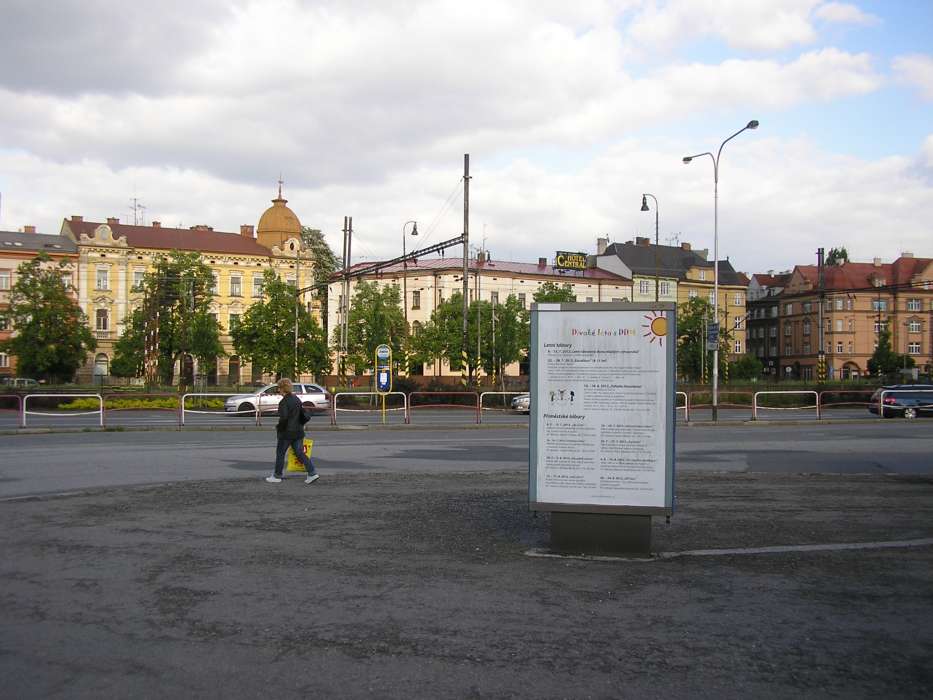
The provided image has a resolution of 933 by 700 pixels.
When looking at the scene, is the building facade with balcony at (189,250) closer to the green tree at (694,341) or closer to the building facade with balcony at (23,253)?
the building facade with balcony at (23,253)

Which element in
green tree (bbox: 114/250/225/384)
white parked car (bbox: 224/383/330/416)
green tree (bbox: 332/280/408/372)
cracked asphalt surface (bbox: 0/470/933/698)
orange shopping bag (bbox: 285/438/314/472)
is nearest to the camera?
cracked asphalt surface (bbox: 0/470/933/698)

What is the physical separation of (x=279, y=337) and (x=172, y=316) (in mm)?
13014

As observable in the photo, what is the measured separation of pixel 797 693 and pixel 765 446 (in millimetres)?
18184

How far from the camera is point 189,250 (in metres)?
84.1

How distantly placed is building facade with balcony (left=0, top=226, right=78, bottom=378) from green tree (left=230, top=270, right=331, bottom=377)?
983 inches

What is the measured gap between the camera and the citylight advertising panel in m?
8.58

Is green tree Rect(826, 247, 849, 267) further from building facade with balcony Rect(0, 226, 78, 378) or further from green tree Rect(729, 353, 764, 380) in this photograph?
building facade with balcony Rect(0, 226, 78, 378)

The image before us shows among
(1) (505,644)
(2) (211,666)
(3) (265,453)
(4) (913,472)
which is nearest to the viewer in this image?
(2) (211,666)

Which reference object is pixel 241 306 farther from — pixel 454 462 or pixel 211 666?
pixel 211 666

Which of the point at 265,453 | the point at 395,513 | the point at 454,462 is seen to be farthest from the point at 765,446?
the point at 395,513

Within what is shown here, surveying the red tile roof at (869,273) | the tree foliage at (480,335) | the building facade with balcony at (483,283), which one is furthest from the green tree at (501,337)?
the red tile roof at (869,273)

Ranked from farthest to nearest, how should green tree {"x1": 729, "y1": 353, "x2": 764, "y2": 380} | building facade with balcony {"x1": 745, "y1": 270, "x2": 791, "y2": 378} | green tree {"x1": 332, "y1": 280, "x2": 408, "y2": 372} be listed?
building facade with balcony {"x1": 745, "y1": 270, "x2": 791, "y2": 378} < green tree {"x1": 729, "y1": 353, "x2": 764, "y2": 380} < green tree {"x1": 332, "y1": 280, "x2": 408, "y2": 372}

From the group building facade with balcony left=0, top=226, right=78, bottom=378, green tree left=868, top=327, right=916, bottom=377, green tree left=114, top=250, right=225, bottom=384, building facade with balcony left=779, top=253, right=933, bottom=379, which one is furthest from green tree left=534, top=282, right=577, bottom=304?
building facade with balcony left=0, top=226, right=78, bottom=378

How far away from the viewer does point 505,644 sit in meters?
5.95
